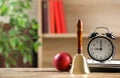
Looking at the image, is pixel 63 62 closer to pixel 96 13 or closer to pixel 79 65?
pixel 79 65

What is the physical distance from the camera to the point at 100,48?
149cm

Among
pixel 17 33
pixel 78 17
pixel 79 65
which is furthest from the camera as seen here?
pixel 78 17

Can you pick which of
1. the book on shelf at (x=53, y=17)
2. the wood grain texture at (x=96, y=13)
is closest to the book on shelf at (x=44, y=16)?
the book on shelf at (x=53, y=17)

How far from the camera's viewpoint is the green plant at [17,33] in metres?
2.75

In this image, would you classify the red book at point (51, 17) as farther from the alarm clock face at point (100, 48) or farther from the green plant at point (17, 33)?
the alarm clock face at point (100, 48)

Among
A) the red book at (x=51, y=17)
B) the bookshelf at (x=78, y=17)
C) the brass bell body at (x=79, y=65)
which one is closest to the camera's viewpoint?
the brass bell body at (x=79, y=65)

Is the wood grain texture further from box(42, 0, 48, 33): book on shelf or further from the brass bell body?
the brass bell body

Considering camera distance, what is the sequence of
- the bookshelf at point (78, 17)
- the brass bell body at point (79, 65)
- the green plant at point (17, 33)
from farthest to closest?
the bookshelf at point (78, 17) → the green plant at point (17, 33) → the brass bell body at point (79, 65)

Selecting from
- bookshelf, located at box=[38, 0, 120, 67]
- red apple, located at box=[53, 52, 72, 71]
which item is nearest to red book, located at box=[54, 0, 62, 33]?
bookshelf, located at box=[38, 0, 120, 67]

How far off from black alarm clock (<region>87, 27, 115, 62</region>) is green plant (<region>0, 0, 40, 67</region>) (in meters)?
1.28

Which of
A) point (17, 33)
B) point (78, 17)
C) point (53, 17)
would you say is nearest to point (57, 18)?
point (53, 17)

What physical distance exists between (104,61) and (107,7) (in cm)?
159

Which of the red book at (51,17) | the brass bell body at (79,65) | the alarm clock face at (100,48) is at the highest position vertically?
the red book at (51,17)

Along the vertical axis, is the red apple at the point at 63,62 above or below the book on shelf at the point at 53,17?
below
